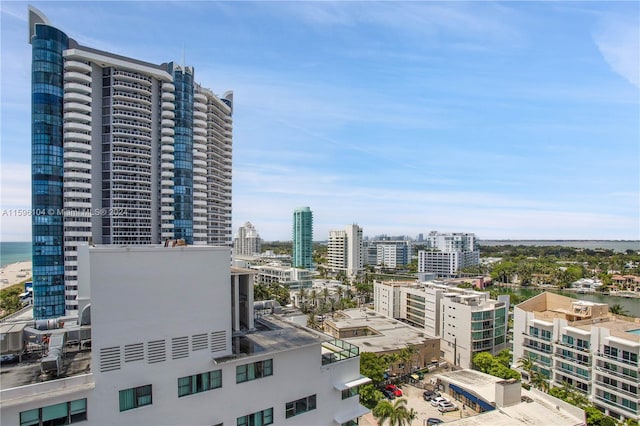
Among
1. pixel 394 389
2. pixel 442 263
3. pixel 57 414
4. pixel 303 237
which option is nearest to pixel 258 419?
pixel 57 414

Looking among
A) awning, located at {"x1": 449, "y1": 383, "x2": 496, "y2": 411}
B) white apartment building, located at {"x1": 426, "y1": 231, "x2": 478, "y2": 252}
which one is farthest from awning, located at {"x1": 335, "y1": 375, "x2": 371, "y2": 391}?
white apartment building, located at {"x1": 426, "y1": 231, "x2": 478, "y2": 252}

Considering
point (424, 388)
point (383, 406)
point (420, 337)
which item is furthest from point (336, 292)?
point (383, 406)

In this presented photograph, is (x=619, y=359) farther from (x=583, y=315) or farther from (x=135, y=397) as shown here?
(x=135, y=397)

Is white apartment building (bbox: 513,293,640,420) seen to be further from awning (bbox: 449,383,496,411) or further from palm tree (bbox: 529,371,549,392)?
awning (bbox: 449,383,496,411)

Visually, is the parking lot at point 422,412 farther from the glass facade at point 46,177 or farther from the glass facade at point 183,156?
the glass facade at point 46,177

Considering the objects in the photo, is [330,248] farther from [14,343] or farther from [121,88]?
[14,343]
